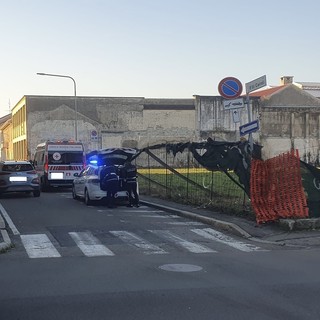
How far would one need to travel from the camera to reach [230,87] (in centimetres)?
1305

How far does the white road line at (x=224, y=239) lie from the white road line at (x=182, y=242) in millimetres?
668

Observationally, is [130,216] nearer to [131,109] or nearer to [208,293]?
[208,293]

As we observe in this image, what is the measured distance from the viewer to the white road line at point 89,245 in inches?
364

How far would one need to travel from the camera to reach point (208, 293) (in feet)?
20.9

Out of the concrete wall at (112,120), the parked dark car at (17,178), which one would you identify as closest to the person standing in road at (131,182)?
the parked dark car at (17,178)

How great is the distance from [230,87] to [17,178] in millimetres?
11455

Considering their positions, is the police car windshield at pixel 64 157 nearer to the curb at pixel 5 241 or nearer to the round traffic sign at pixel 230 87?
the curb at pixel 5 241

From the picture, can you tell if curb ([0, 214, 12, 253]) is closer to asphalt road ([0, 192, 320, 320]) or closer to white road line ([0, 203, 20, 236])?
asphalt road ([0, 192, 320, 320])

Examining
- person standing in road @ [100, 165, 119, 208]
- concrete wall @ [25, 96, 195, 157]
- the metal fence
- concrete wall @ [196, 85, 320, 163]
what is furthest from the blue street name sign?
concrete wall @ [196, 85, 320, 163]

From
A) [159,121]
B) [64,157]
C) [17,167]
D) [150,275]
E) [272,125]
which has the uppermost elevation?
[159,121]

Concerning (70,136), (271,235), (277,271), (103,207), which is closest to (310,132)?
(70,136)

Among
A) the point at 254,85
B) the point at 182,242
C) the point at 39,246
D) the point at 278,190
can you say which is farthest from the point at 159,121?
the point at 39,246

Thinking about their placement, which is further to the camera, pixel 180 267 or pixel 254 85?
pixel 254 85

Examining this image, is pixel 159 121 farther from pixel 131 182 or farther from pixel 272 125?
pixel 131 182
